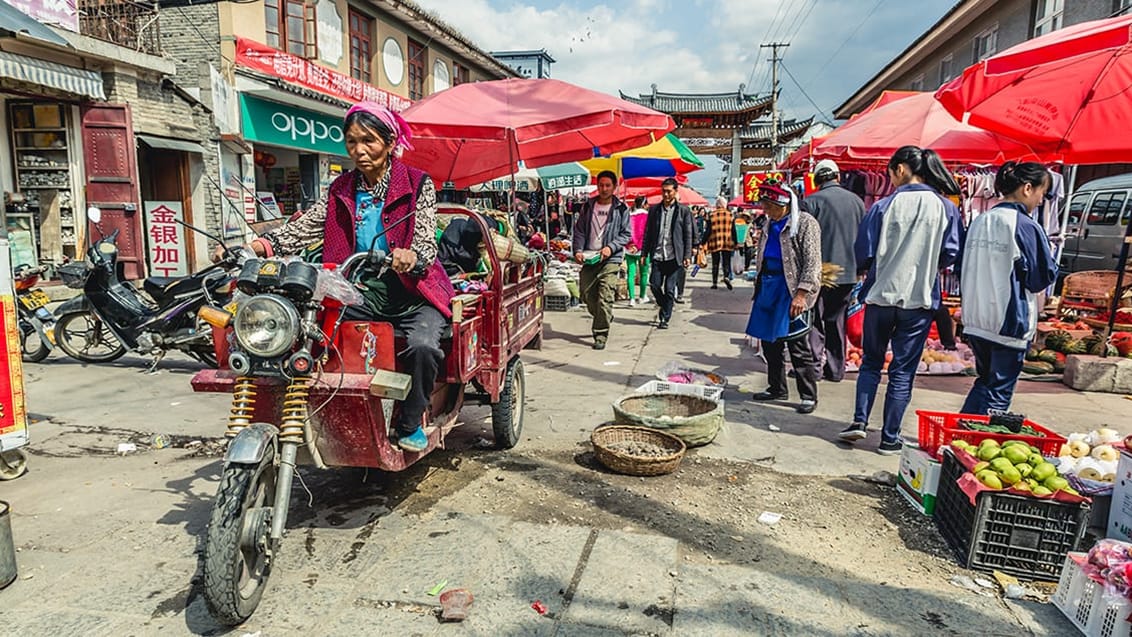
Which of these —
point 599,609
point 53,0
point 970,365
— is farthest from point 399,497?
point 53,0

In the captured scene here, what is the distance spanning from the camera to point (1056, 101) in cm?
595

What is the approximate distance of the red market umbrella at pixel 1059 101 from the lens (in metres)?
5.03

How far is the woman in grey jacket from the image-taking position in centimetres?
524

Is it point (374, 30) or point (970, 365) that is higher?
point (374, 30)

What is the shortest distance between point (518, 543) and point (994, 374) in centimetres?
315

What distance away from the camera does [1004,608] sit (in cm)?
280

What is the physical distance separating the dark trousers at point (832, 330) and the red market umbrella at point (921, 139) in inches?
83.0

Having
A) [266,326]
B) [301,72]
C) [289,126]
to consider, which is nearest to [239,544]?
[266,326]

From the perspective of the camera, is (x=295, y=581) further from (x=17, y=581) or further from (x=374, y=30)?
(x=374, y=30)

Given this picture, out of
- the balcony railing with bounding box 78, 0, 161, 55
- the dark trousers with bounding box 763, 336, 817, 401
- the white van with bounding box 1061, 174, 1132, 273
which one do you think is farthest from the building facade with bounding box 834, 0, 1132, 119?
the balcony railing with bounding box 78, 0, 161, 55

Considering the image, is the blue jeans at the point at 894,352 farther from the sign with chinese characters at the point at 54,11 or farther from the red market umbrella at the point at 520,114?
the sign with chinese characters at the point at 54,11

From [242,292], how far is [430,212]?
3.39ft

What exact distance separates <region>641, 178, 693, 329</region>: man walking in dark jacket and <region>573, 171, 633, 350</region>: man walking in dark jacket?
74 centimetres

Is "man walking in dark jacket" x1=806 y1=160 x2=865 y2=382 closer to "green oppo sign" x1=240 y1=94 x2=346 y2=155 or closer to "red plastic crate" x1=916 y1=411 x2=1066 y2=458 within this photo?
"red plastic crate" x1=916 y1=411 x2=1066 y2=458
